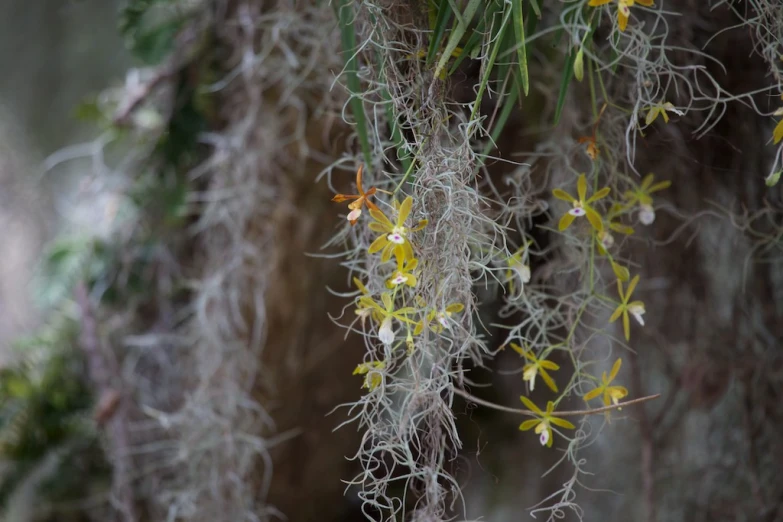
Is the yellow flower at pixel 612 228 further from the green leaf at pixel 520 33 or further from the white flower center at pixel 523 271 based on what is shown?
the green leaf at pixel 520 33

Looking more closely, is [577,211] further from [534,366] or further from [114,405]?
[114,405]

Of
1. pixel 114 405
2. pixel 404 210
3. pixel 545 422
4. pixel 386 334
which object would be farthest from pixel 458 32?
pixel 114 405

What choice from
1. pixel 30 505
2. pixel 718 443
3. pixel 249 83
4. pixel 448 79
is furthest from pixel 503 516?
pixel 30 505

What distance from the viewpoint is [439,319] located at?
571mm

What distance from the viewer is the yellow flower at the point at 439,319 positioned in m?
0.57

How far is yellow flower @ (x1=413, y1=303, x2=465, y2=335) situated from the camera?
1.87ft

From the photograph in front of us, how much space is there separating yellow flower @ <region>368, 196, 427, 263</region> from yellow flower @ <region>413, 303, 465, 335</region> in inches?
2.4

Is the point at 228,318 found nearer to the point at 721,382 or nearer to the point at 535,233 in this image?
the point at 535,233

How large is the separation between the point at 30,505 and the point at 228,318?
736 mm

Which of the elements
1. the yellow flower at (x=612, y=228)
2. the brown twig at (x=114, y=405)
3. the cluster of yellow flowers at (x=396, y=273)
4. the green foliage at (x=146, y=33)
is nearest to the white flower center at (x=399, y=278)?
the cluster of yellow flowers at (x=396, y=273)

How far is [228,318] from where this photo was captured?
1308mm

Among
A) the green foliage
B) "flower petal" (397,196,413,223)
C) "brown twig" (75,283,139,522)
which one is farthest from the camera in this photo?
→ "brown twig" (75,283,139,522)

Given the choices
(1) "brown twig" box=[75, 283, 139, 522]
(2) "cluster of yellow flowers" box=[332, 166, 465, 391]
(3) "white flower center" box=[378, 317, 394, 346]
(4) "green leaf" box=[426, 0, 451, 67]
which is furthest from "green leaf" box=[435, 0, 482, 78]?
(1) "brown twig" box=[75, 283, 139, 522]

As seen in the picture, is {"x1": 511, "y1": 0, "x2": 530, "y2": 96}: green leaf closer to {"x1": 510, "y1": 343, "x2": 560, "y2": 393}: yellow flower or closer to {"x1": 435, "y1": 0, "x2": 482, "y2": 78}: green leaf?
{"x1": 435, "y1": 0, "x2": 482, "y2": 78}: green leaf
